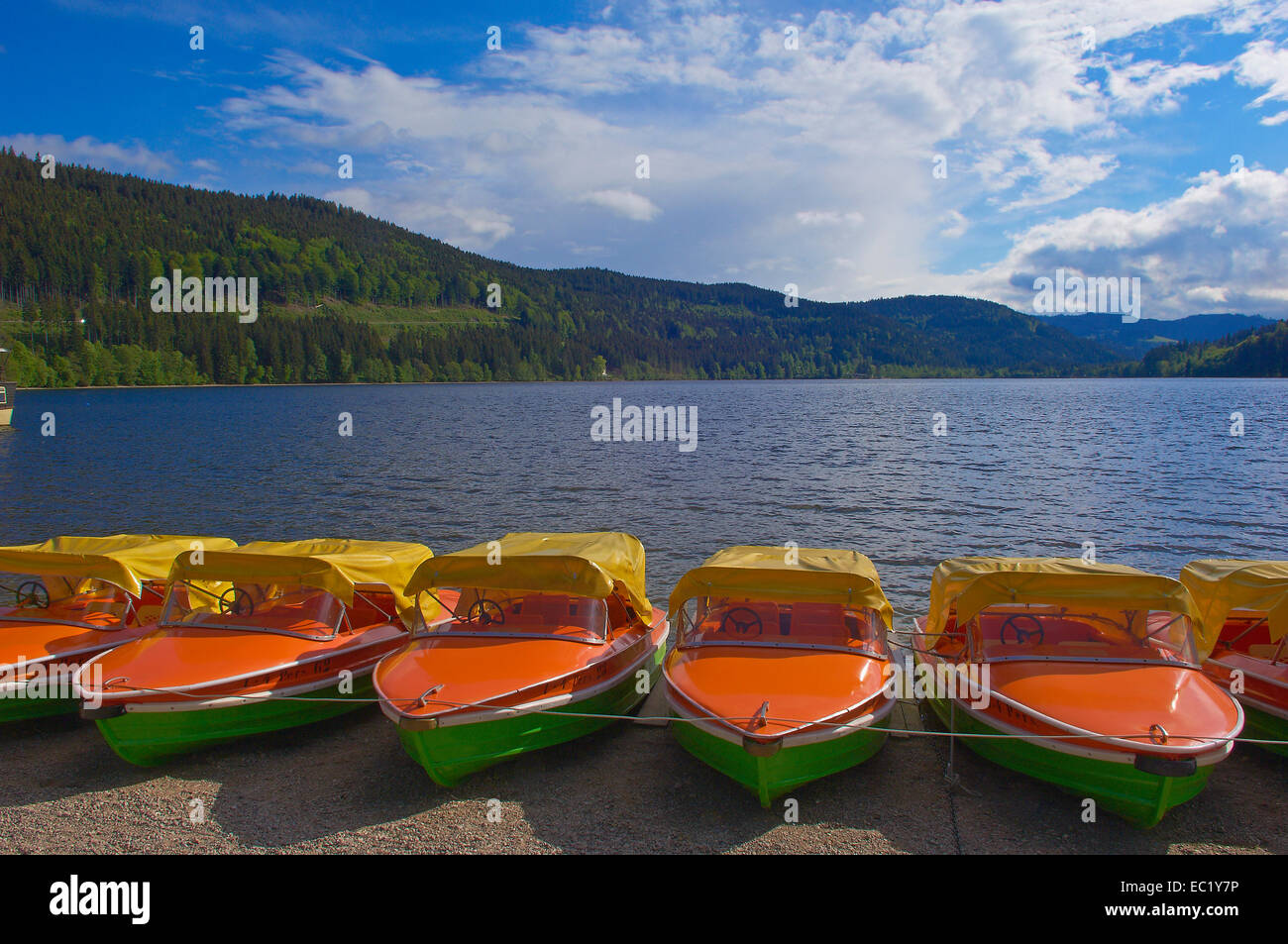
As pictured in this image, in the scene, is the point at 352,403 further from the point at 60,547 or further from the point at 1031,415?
the point at 60,547

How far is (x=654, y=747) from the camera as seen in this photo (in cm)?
1008

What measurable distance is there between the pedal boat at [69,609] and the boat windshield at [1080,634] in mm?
11584

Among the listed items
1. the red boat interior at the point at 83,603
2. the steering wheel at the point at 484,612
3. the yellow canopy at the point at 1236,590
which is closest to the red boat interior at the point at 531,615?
the steering wheel at the point at 484,612

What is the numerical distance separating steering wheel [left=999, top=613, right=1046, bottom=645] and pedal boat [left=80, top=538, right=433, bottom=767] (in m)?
8.04

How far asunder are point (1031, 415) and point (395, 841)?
98536 millimetres

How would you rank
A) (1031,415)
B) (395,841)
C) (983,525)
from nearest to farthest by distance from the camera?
(395,841) → (983,525) → (1031,415)

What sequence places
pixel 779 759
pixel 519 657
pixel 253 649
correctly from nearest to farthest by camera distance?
pixel 779 759, pixel 519 657, pixel 253 649

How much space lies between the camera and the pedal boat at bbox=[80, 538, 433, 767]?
9039 millimetres

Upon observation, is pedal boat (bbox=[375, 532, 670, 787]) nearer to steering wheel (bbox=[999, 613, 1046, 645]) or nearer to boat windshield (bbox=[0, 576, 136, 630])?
boat windshield (bbox=[0, 576, 136, 630])

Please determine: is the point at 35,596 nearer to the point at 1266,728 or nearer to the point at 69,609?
the point at 69,609

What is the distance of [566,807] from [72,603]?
8.79m

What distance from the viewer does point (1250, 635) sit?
10.6m

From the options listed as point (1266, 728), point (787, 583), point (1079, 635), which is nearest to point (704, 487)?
point (787, 583)

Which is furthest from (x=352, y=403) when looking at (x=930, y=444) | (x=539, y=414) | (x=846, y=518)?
(x=846, y=518)
